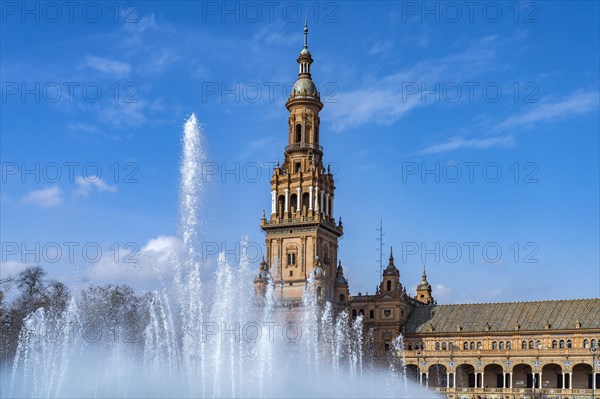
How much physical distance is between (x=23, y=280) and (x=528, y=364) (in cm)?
6132

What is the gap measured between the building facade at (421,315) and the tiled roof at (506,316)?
4.7 inches

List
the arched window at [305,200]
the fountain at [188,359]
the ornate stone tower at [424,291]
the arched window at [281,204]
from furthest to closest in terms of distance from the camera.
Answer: the ornate stone tower at [424,291]
the arched window at [281,204]
the arched window at [305,200]
the fountain at [188,359]

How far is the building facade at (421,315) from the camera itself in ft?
310

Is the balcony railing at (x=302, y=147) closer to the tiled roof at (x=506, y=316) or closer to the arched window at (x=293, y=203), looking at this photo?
the arched window at (x=293, y=203)

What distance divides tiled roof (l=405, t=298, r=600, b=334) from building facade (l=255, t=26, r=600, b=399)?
120 millimetres

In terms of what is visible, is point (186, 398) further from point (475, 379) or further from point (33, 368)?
point (475, 379)

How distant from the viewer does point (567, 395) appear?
90625mm

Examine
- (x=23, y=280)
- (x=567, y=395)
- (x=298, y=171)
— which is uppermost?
(x=298, y=171)

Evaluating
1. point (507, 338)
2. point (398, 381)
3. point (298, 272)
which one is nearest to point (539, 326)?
point (507, 338)

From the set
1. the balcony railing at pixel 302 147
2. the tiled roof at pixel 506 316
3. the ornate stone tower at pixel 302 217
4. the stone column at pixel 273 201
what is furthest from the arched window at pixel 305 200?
the tiled roof at pixel 506 316

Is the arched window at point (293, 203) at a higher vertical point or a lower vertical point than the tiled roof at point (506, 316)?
higher

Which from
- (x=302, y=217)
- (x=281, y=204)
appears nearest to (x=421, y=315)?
(x=302, y=217)

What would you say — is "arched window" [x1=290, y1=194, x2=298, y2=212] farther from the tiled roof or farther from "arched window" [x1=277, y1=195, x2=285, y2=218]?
the tiled roof

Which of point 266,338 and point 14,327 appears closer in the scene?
point 266,338
